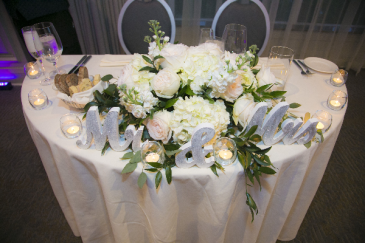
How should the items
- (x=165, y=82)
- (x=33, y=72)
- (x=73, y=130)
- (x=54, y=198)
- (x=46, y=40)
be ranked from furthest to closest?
(x=54, y=198)
(x=33, y=72)
(x=46, y=40)
(x=73, y=130)
(x=165, y=82)

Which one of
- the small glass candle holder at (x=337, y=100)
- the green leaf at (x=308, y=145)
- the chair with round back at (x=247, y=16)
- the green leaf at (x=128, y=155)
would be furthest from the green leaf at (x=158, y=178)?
the chair with round back at (x=247, y=16)

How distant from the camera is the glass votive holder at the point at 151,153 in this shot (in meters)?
0.76

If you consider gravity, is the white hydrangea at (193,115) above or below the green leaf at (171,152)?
above

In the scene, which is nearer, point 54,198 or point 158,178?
point 158,178

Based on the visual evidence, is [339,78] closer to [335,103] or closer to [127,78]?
[335,103]

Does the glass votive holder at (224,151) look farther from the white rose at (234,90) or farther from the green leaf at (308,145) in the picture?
the green leaf at (308,145)

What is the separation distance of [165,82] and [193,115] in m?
0.14

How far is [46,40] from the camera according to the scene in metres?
1.16

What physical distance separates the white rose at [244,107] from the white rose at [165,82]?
236 millimetres

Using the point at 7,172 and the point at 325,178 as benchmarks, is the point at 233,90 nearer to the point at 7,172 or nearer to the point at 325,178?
the point at 325,178

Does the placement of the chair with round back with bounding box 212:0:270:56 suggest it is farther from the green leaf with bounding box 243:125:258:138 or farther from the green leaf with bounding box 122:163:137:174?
the green leaf with bounding box 122:163:137:174

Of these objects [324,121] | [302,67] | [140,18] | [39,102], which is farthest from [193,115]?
[140,18]

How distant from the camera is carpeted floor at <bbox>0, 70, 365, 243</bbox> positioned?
1500 millimetres

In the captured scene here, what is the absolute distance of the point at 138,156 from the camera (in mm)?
765
